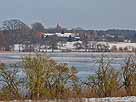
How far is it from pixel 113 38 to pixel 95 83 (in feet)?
355

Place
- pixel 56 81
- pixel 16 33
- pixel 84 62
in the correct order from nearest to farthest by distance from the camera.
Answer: pixel 56 81 → pixel 84 62 → pixel 16 33

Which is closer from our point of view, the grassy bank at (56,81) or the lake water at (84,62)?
the grassy bank at (56,81)

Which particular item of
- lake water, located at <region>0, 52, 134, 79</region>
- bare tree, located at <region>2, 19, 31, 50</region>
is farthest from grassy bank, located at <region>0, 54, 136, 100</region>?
bare tree, located at <region>2, 19, 31, 50</region>

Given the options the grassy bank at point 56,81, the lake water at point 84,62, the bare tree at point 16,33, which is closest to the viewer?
the grassy bank at point 56,81

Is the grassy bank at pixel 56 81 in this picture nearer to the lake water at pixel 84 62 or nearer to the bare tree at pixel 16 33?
the lake water at pixel 84 62

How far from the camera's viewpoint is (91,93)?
18.7 metres

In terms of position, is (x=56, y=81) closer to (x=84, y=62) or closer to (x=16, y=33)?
(x=84, y=62)

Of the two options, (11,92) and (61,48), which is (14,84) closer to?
(11,92)

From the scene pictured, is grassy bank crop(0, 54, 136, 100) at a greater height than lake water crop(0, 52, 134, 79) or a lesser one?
greater

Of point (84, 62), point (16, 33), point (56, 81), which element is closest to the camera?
point (56, 81)

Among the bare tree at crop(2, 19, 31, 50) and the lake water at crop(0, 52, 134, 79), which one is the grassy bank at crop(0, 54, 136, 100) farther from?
the bare tree at crop(2, 19, 31, 50)

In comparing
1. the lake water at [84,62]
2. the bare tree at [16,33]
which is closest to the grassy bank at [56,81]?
the lake water at [84,62]

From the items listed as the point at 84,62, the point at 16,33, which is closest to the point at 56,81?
the point at 84,62

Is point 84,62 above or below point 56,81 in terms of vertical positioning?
below
